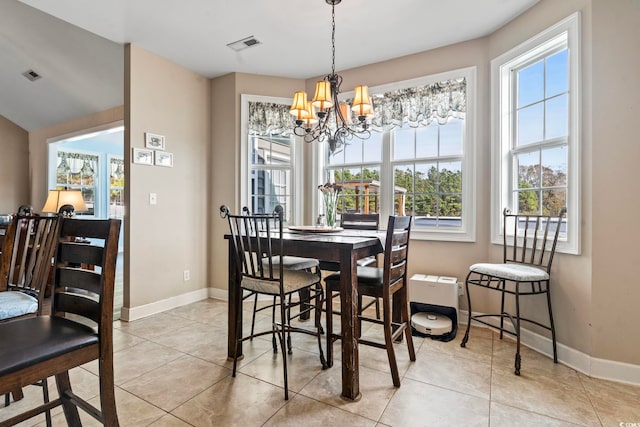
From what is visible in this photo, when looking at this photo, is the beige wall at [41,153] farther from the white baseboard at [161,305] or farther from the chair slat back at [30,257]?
the chair slat back at [30,257]

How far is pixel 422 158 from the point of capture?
3.34 m

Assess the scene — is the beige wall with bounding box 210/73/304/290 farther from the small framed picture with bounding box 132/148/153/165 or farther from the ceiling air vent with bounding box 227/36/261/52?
the small framed picture with bounding box 132/148/153/165

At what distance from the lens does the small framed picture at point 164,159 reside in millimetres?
3336

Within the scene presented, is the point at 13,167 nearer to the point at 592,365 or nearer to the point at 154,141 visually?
the point at 154,141

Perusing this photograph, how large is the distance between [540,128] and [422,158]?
3.46ft

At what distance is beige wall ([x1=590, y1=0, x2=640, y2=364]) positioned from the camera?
1957 mm

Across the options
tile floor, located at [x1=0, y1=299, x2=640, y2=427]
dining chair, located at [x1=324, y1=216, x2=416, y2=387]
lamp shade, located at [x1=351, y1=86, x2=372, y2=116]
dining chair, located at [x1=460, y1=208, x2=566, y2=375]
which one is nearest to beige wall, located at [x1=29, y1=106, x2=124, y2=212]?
tile floor, located at [x1=0, y1=299, x2=640, y2=427]

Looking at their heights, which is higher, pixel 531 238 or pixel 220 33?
pixel 220 33

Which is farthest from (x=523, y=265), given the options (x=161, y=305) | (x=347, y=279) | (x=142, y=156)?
(x=142, y=156)

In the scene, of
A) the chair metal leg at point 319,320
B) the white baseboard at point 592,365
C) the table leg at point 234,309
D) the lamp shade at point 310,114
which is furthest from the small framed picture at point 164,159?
the white baseboard at point 592,365

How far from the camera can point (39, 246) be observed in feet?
5.73

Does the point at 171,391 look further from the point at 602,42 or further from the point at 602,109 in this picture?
the point at 602,42

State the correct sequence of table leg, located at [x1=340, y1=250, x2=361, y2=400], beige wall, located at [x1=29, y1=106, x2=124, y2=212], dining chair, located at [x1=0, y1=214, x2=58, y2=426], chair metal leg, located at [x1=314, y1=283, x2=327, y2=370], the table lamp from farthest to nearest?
beige wall, located at [x1=29, y1=106, x2=124, y2=212], the table lamp, chair metal leg, located at [x1=314, y1=283, x2=327, y2=370], table leg, located at [x1=340, y1=250, x2=361, y2=400], dining chair, located at [x1=0, y1=214, x2=58, y2=426]

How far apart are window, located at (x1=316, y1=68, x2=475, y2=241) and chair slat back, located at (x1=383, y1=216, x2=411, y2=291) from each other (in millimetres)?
1159
